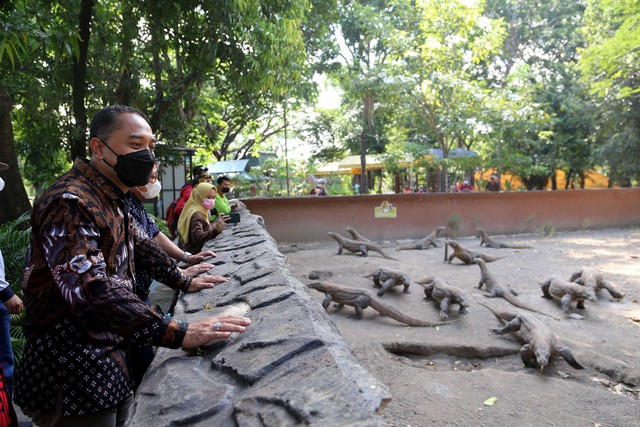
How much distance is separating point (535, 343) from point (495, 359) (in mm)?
613

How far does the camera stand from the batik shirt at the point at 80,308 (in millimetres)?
1483

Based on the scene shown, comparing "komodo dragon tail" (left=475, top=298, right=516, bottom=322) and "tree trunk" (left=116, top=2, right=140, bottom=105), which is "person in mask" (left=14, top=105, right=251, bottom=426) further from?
"tree trunk" (left=116, top=2, right=140, bottom=105)

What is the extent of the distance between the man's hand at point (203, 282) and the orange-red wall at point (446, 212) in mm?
9529

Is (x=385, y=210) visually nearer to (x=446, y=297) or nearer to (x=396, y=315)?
(x=446, y=297)

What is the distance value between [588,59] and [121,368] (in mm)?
16781

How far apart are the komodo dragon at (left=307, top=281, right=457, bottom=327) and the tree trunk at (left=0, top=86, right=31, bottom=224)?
3.74m

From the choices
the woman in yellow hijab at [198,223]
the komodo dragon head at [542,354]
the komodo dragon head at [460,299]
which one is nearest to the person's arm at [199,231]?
the woman in yellow hijab at [198,223]

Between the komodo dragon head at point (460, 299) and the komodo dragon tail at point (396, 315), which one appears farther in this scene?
the komodo dragon head at point (460, 299)

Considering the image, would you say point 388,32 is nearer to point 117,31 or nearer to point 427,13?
point 427,13

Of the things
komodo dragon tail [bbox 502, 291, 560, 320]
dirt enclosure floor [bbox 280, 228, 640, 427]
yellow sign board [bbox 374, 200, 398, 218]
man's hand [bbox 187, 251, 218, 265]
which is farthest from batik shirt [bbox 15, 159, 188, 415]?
yellow sign board [bbox 374, 200, 398, 218]

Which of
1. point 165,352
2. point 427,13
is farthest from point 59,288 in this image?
point 427,13

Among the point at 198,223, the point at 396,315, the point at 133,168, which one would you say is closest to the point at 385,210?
the point at 396,315

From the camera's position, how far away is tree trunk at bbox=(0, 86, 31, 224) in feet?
18.3

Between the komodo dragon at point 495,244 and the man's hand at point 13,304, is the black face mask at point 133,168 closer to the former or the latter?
the man's hand at point 13,304
